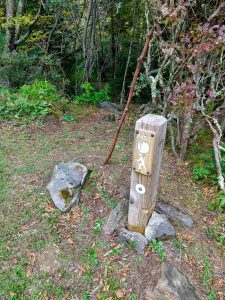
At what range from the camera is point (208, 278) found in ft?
8.15

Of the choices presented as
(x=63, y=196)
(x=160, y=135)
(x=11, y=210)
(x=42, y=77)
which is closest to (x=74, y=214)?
(x=63, y=196)

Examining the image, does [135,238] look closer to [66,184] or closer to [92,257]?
[92,257]

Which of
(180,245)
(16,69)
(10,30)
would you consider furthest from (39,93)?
(180,245)

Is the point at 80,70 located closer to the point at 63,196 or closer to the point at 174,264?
the point at 63,196

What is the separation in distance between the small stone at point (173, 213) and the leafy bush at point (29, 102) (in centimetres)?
311

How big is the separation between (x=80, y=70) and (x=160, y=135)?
226 inches

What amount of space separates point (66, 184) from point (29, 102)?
2.76 m

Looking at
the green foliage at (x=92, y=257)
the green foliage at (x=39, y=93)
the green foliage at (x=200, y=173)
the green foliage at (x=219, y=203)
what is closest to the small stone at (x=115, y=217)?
the green foliage at (x=92, y=257)

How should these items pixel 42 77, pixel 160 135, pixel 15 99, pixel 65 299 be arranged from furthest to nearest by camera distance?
pixel 42 77
pixel 15 99
pixel 65 299
pixel 160 135

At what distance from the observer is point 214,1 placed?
3.61 metres

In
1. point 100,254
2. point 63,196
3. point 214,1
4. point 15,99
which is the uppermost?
point 214,1

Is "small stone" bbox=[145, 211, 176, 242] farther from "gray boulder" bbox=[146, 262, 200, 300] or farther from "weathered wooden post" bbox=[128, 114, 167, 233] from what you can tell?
"gray boulder" bbox=[146, 262, 200, 300]

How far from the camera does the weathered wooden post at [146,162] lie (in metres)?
2.13

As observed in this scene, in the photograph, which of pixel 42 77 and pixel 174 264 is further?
pixel 42 77
